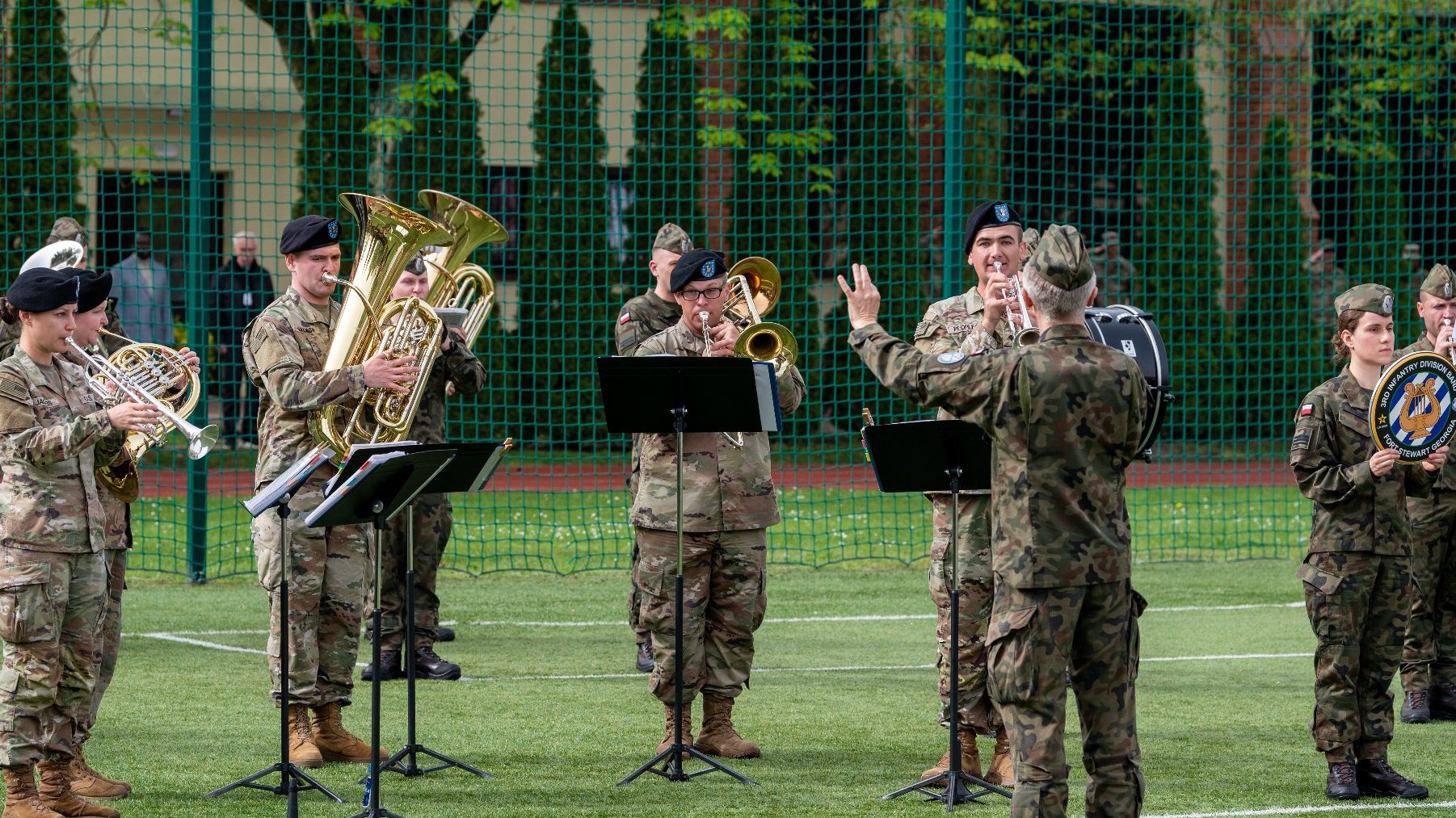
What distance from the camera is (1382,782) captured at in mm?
6137

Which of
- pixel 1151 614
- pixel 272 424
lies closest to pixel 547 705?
pixel 272 424

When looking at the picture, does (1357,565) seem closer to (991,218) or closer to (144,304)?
(991,218)

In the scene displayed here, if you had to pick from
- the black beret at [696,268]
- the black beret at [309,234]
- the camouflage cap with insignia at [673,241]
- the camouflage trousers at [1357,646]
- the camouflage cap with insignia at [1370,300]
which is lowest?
the camouflage trousers at [1357,646]

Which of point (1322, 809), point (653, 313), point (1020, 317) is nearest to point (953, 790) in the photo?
point (1322, 809)

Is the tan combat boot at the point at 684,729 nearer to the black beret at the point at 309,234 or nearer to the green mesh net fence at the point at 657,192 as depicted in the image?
the black beret at the point at 309,234

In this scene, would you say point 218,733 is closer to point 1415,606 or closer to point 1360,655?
point 1360,655

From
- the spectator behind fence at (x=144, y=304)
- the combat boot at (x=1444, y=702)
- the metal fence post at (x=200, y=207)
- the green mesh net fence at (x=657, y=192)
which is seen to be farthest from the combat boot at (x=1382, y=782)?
the spectator behind fence at (x=144, y=304)

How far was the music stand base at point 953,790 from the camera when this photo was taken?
236 inches

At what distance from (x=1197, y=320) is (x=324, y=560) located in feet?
41.7

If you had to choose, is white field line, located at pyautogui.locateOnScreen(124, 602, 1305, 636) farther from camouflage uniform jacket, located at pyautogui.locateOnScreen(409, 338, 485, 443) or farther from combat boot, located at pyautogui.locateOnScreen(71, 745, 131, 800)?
combat boot, located at pyautogui.locateOnScreen(71, 745, 131, 800)

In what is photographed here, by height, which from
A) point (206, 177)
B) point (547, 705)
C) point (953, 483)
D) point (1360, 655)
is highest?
point (206, 177)

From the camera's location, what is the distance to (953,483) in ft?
19.2

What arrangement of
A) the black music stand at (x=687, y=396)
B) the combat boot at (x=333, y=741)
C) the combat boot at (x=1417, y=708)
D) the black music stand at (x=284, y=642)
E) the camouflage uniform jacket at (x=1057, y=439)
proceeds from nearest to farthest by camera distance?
the camouflage uniform jacket at (x=1057, y=439), the black music stand at (x=284, y=642), the black music stand at (x=687, y=396), the combat boot at (x=333, y=741), the combat boot at (x=1417, y=708)

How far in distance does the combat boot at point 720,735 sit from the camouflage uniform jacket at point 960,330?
123cm
